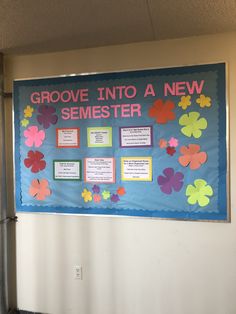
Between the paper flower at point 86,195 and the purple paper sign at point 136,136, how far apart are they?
1.39 feet

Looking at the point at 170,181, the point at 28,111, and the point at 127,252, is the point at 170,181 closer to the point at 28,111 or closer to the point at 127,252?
the point at 127,252

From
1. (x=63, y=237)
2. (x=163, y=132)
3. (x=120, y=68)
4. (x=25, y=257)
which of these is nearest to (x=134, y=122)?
(x=163, y=132)

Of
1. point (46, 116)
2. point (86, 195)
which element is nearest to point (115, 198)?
point (86, 195)

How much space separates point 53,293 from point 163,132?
1499 millimetres

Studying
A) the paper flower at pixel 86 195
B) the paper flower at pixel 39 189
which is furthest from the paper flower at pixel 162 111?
the paper flower at pixel 39 189

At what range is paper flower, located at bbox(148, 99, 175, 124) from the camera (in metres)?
1.96

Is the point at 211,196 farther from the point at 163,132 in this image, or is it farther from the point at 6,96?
the point at 6,96

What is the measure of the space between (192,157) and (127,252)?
82 centimetres

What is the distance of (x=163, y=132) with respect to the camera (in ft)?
6.50

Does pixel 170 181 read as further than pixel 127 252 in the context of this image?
No

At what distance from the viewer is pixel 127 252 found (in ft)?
6.86

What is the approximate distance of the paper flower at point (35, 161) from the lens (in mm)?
2230

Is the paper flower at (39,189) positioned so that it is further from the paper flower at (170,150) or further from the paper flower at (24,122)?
the paper flower at (170,150)

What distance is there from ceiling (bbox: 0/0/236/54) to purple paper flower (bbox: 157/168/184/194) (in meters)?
0.92
